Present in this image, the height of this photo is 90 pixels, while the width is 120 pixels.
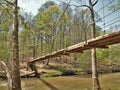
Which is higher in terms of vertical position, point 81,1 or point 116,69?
point 81,1

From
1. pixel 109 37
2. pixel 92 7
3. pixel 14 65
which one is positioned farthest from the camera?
pixel 92 7

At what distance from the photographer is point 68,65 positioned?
25.4m

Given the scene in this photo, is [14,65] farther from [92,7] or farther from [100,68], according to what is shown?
[100,68]

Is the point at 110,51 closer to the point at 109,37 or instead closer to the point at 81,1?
the point at 81,1

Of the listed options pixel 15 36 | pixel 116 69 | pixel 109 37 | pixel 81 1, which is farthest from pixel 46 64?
→ pixel 109 37

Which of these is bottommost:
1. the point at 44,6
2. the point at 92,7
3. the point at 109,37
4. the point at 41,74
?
the point at 41,74

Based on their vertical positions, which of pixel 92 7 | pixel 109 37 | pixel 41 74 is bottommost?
pixel 41 74

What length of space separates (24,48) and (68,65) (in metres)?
5.50

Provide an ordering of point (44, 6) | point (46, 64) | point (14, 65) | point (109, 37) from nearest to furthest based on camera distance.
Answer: point (109, 37), point (14, 65), point (46, 64), point (44, 6)

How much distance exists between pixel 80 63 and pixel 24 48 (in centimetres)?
675

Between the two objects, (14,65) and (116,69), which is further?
(116,69)

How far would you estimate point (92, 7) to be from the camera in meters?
9.92

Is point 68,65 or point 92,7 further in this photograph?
point 68,65

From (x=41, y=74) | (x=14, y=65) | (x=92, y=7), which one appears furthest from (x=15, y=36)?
(x=41, y=74)
